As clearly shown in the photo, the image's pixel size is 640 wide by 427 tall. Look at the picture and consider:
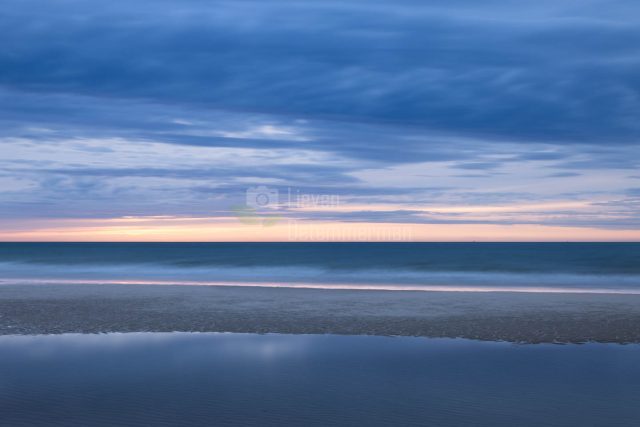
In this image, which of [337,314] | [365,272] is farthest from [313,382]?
[365,272]

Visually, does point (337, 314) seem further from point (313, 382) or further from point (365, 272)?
point (365, 272)

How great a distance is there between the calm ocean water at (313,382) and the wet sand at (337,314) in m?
1.65

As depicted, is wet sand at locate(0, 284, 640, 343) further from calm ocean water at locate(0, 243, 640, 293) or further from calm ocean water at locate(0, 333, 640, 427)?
calm ocean water at locate(0, 243, 640, 293)

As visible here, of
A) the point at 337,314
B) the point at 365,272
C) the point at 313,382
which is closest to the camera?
the point at 313,382

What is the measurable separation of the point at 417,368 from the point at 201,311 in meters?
11.7

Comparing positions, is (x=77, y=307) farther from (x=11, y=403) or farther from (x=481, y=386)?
(x=481, y=386)

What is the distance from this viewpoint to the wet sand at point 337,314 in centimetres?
1853

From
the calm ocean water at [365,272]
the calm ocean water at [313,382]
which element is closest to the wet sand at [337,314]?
the calm ocean water at [313,382]

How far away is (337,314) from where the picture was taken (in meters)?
22.2

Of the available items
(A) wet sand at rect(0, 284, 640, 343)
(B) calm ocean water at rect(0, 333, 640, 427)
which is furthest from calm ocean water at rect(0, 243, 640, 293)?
(B) calm ocean water at rect(0, 333, 640, 427)

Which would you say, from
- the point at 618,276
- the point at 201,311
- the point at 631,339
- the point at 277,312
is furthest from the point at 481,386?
the point at 618,276

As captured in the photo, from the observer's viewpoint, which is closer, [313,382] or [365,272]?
[313,382]

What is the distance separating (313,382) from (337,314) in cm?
991

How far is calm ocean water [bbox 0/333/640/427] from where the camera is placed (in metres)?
10.1
